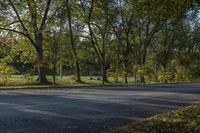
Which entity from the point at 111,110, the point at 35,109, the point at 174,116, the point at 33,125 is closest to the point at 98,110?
the point at 111,110

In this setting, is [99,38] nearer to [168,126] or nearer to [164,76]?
[164,76]

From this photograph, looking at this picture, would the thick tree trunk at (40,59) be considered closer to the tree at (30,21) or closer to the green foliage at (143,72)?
the tree at (30,21)

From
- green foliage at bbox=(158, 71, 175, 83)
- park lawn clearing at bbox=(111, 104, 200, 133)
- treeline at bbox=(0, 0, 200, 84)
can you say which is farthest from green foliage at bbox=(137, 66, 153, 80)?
park lawn clearing at bbox=(111, 104, 200, 133)

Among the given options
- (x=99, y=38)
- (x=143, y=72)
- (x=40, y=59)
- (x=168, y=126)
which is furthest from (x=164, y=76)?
(x=168, y=126)

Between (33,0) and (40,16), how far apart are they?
8.42 ft

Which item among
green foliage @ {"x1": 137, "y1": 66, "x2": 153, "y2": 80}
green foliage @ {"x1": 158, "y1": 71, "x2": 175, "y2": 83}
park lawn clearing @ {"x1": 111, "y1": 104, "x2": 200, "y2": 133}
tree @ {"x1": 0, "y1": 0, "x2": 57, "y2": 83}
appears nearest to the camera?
park lawn clearing @ {"x1": 111, "y1": 104, "x2": 200, "y2": 133}

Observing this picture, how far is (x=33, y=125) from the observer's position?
11859mm

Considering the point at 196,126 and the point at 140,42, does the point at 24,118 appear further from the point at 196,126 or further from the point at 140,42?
the point at 140,42

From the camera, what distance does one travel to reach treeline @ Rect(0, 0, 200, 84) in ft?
138

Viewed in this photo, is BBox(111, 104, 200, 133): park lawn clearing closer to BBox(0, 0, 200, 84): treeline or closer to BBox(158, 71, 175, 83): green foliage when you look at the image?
BBox(0, 0, 200, 84): treeline

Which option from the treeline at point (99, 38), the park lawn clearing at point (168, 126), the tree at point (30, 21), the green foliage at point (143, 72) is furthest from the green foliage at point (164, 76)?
→ the park lawn clearing at point (168, 126)

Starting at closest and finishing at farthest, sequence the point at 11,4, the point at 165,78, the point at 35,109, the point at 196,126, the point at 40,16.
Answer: the point at 196,126 → the point at 35,109 → the point at 11,4 → the point at 40,16 → the point at 165,78

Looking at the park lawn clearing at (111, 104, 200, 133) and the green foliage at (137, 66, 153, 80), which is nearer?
the park lawn clearing at (111, 104, 200, 133)

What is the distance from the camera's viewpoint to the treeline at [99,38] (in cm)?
4219
